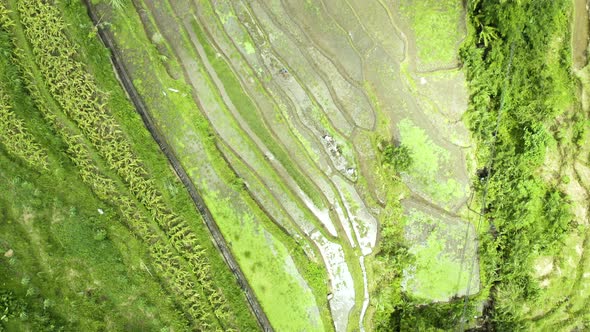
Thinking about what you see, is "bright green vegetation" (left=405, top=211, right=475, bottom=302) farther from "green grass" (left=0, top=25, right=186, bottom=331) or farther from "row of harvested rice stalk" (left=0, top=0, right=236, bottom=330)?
"green grass" (left=0, top=25, right=186, bottom=331)

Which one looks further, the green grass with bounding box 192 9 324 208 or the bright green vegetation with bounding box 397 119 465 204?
the green grass with bounding box 192 9 324 208

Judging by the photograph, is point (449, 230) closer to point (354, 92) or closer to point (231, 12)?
point (354, 92)

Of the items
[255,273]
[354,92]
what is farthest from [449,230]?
[255,273]

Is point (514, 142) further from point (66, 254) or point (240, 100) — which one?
point (66, 254)

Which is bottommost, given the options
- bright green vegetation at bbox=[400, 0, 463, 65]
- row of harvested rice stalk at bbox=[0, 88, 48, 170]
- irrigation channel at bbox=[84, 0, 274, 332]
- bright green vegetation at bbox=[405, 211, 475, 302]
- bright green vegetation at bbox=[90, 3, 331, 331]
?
row of harvested rice stalk at bbox=[0, 88, 48, 170]

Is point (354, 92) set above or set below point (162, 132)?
above

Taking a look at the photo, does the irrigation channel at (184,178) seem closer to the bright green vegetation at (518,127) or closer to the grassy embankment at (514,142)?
the grassy embankment at (514,142)

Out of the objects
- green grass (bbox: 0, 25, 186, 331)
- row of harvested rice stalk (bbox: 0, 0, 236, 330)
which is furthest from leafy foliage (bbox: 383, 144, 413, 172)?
green grass (bbox: 0, 25, 186, 331)
